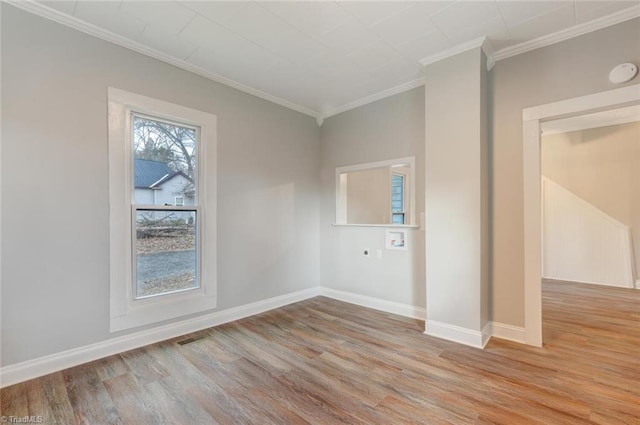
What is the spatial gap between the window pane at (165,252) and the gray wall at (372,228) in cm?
197

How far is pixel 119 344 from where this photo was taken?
250 centimetres

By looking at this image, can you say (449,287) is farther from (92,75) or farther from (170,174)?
(92,75)

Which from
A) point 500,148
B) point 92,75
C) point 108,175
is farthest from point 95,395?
point 500,148

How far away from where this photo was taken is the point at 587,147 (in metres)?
5.12

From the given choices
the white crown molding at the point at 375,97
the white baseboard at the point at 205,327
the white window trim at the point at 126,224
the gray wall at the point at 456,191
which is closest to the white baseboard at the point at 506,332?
the white baseboard at the point at 205,327

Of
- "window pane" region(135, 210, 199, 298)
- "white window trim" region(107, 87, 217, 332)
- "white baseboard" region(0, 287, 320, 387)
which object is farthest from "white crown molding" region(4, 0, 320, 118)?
"white baseboard" region(0, 287, 320, 387)

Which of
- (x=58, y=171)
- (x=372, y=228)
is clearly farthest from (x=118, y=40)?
(x=372, y=228)

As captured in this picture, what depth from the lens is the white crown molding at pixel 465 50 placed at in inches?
100

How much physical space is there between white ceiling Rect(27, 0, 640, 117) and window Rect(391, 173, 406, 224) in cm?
335

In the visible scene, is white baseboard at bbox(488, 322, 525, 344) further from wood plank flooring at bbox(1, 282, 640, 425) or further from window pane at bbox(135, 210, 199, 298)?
window pane at bbox(135, 210, 199, 298)

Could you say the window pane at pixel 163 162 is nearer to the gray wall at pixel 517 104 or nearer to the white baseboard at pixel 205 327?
the white baseboard at pixel 205 327

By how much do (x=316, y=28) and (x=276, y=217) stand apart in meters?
2.26

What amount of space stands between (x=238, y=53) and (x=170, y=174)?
1410mm

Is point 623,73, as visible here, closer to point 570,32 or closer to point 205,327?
point 570,32
